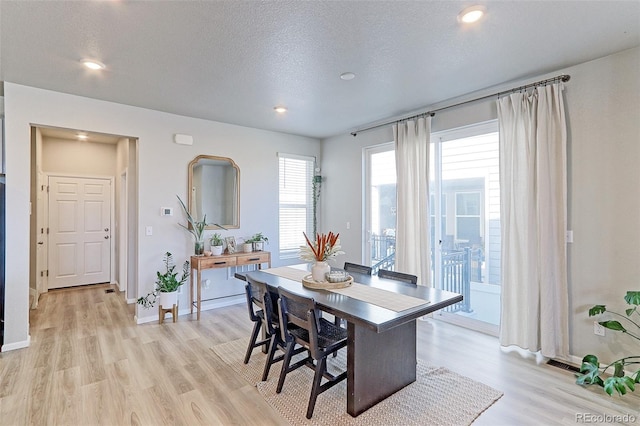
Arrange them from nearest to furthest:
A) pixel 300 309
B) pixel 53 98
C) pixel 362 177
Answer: pixel 300 309
pixel 53 98
pixel 362 177

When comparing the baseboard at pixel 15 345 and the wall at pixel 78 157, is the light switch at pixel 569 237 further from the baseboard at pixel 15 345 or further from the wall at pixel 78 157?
the wall at pixel 78 157

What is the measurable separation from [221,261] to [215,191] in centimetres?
103

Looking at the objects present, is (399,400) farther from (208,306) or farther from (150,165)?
(150,165)

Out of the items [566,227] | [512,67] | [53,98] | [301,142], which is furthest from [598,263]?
[53,98]

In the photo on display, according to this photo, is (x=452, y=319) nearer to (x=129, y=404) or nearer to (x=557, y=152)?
(x=557, y=152)

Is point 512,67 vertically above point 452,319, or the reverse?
point 512,67

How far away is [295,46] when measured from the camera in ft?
7.84

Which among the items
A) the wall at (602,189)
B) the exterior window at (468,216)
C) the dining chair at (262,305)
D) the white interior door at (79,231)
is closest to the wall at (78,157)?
the white interior door at (79,231)

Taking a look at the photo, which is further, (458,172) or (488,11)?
(458,172)

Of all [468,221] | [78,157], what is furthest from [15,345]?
[468,221]

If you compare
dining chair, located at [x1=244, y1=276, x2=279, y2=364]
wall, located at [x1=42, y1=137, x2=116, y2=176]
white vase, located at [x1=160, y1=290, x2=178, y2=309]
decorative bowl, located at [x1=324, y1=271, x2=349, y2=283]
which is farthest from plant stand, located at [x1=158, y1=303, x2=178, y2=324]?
wall, located at [x1=42, y1=137, x2=116, y2=176]

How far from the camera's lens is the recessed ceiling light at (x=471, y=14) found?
1935mm

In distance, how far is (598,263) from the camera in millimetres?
2600

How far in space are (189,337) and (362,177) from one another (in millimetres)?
3166
